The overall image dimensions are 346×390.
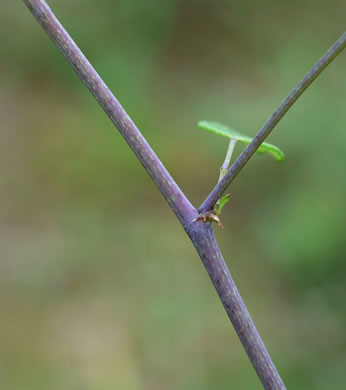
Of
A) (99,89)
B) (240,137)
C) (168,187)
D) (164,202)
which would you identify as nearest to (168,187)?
(168,187)

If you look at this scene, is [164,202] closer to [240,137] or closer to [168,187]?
[240,137]

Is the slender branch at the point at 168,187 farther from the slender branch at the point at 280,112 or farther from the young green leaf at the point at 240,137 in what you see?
the young green leaf at the point at 240,137

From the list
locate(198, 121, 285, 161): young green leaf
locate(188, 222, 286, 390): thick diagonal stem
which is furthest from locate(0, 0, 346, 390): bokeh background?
locate(188, 222, 286, 390): thick diagonal stem

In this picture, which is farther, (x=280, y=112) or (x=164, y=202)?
(x=164, y=202)

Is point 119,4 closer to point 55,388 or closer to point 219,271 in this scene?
point 55,388

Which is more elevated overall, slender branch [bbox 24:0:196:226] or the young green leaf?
the young green leaf

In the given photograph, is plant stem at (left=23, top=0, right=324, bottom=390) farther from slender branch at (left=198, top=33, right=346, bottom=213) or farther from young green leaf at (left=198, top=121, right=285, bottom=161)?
young green leaf at (left=198, top=121, right=285, bottom=161)
